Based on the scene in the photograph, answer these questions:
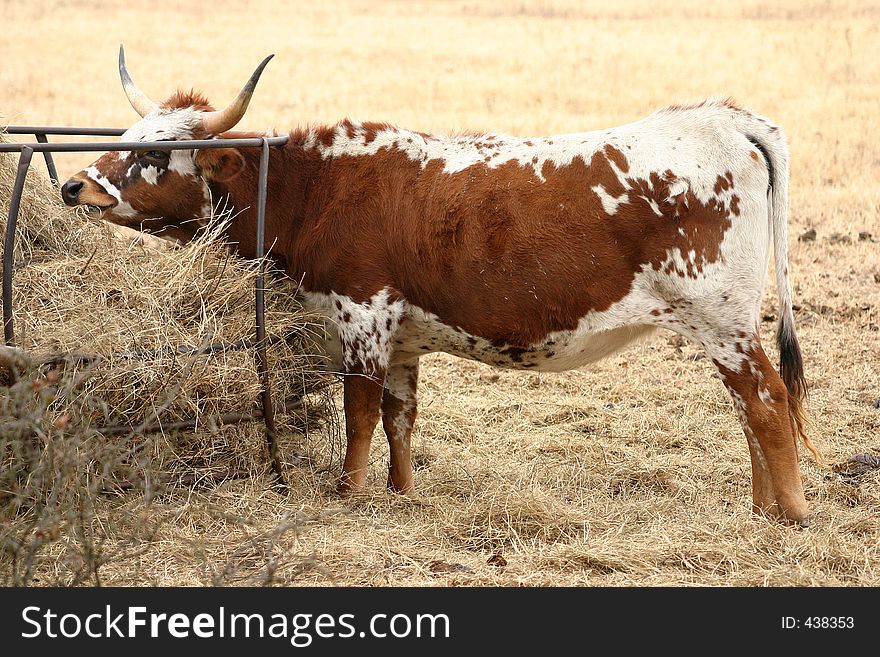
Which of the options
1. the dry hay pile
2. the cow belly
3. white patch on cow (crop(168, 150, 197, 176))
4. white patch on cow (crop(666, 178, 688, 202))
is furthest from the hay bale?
white patch on cow (crop(666, 178, 688, 202))

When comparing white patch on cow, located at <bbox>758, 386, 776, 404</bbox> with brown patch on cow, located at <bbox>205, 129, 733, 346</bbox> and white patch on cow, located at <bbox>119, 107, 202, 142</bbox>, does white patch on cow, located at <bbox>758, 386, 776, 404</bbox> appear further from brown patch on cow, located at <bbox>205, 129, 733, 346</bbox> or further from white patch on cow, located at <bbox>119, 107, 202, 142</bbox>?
white patch on cow, located at <bbox>119, 107, 202, 142</bbox>

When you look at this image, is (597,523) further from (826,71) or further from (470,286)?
(826,71)

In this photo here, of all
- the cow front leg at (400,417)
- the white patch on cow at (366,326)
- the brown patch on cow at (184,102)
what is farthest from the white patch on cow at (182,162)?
the cow front leg at (400,417)

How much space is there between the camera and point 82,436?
4.32m

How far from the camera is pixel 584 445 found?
586cm

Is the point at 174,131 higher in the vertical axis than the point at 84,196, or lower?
higher

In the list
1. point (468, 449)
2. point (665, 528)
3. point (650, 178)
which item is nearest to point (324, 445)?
point (468, 449)

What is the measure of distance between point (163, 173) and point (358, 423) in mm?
1496

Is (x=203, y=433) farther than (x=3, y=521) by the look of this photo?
Yes

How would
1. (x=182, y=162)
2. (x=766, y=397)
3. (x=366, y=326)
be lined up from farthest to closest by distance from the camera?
(x=182, y=162) < (x=366, y=326) < (x=766, y=397)

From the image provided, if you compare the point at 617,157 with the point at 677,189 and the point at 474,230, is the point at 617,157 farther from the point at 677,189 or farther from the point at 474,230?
the point at 474,230

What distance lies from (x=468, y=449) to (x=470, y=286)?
147 centimetres

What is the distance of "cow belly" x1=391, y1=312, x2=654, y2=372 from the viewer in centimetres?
475

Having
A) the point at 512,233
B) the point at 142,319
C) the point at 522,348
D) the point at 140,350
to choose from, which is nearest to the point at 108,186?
the point at 142,319
